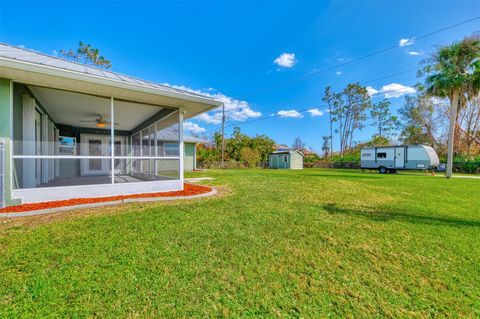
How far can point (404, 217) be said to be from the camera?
14.1 feet

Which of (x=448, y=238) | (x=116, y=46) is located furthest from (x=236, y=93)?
(x=448, y=238)

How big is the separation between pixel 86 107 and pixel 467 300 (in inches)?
364

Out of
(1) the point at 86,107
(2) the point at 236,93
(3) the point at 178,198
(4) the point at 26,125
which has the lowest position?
(3) the point at 178,198

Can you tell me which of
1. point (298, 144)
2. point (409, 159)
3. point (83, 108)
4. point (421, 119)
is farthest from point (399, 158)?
point (298, 144)

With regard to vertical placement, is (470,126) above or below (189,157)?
above

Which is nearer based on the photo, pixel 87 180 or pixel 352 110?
pixel 87 180

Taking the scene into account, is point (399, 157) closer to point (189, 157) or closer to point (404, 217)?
point (404, 217)

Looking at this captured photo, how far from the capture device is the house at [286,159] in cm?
2550

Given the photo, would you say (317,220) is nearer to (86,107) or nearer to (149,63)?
(86,107)

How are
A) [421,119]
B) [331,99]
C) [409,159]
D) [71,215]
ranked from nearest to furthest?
[71,215] < [409,159] < [421,119] < [331,99]

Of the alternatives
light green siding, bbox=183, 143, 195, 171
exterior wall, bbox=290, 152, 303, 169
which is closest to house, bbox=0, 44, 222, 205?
light green siding, bbox=183, 143, 195, 171

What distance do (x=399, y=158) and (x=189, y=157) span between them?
1792 cm

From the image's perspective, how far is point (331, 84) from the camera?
32156mm

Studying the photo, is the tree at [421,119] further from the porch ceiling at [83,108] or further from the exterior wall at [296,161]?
the porch ceiling at [83,108]
